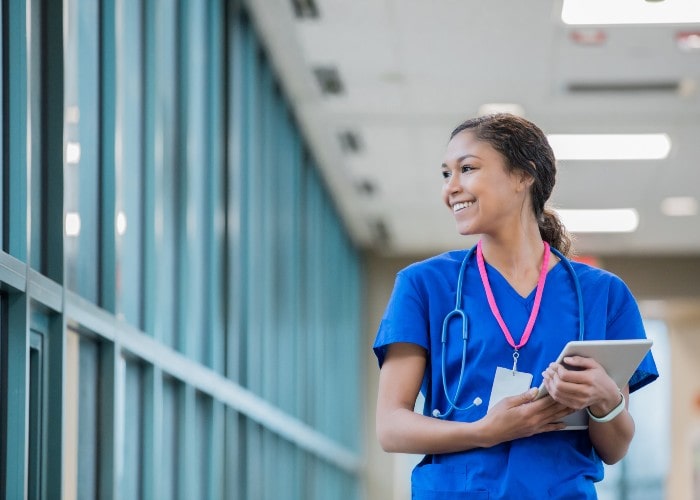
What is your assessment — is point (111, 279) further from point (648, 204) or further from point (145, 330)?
point (648, 204)

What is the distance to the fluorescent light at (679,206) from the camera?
45.5ft

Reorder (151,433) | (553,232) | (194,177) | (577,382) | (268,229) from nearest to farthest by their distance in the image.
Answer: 1. (577,382)
2. (553,232)
3. (151,433)
4. (194,177)
5. (268,229)

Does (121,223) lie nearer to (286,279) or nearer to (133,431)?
(133,431)

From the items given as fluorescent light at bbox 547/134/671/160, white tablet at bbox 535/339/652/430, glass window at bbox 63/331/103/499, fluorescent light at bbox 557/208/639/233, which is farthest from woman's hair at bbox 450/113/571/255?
fluorescent light at bbox 557/208/639/233

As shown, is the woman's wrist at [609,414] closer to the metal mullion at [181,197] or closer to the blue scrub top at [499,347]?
the blue scrub top at [499,347]

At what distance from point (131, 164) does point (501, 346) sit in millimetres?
3867

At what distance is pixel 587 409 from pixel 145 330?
4.00m

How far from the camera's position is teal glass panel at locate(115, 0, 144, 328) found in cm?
555

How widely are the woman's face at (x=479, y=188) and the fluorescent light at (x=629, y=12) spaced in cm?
618

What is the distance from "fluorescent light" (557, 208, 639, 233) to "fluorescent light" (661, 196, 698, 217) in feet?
1.21

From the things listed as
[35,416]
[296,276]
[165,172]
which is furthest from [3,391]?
[296,276]

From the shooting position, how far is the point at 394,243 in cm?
1658

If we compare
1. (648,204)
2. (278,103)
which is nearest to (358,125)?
(278,103)

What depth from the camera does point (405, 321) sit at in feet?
7.10
